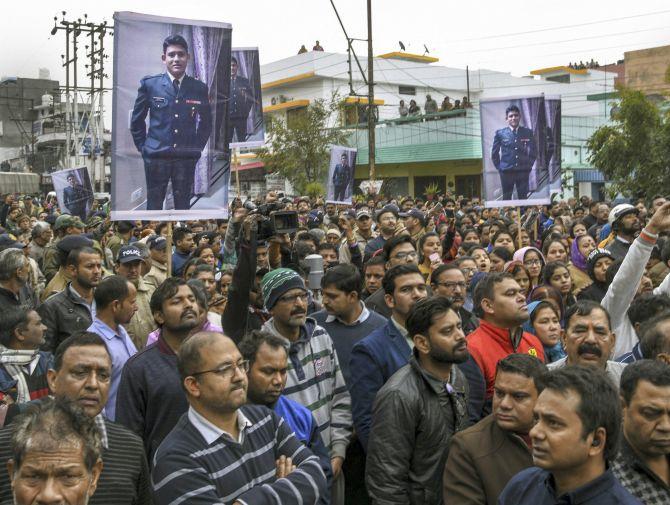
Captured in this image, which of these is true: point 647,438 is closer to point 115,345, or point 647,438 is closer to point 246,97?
point 115,345

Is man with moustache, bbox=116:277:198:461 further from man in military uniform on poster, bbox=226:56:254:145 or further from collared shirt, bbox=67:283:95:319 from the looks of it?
man in military uniform on poster, bbox=226:56:254:145

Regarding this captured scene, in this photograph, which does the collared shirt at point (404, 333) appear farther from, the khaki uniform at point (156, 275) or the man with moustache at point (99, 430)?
the khaki uniform at point (156, 275)

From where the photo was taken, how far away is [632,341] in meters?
5.27

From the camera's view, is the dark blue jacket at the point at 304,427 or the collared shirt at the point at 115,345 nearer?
the dark blue jacket at the point at 304,427

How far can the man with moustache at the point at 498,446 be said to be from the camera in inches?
129

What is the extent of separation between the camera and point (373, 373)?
4.35 metres

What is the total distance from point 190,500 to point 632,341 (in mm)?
3438

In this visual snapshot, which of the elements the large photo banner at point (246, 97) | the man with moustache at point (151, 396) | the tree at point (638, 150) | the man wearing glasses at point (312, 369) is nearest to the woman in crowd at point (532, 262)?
the man wearing glasses at point (312, 369)

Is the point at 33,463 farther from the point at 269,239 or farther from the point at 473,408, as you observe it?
the point at 269,239

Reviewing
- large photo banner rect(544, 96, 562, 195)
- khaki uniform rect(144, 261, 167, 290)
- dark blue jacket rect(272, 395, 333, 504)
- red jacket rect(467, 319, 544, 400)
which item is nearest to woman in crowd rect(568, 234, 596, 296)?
large photo banner rect(544, 96, 562, 195)

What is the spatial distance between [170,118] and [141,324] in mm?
1636

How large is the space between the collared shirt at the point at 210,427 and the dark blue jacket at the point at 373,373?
122cm

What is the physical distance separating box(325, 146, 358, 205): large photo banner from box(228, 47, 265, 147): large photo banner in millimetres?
2261

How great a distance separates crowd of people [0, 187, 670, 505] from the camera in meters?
2.69
